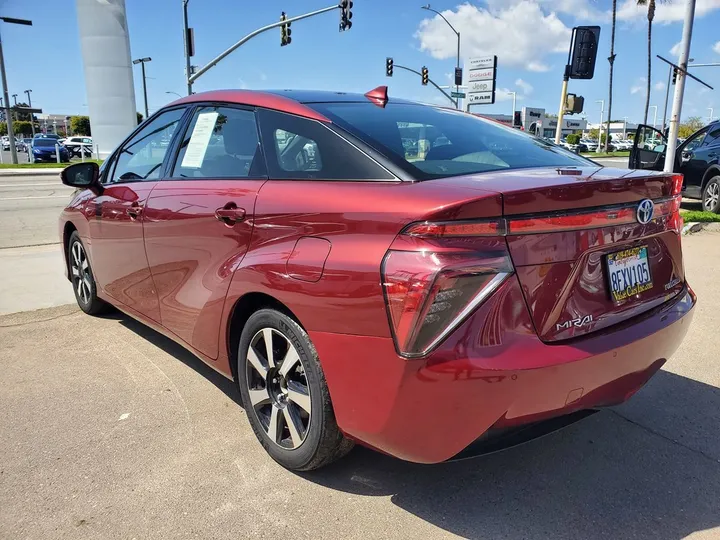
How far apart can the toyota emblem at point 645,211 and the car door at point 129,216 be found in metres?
2.59

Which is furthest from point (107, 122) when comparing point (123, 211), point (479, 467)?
point (479, 467)

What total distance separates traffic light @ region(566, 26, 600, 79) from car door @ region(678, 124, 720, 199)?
101 inches

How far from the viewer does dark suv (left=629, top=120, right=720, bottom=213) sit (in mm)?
10141

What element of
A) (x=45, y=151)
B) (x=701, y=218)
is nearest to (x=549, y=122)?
(x=45, y=151)

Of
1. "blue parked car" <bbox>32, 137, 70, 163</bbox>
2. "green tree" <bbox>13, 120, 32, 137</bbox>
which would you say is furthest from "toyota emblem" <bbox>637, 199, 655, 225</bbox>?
"green tree" <bbox>13, 120, 32, 137</bbox>

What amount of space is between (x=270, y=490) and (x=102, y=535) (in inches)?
26.1

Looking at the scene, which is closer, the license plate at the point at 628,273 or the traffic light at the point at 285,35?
the license plate at the point at 628,273

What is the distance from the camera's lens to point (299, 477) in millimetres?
2553

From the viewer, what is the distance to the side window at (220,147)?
9.23 ft

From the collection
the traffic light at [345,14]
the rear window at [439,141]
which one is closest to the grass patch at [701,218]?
the rear window at [439,141]

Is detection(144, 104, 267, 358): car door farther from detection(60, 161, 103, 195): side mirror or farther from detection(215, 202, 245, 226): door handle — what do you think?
detection(60, 161, 103, 195): side mirror

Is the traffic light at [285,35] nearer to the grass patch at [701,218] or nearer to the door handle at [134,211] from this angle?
the grass patch at [701,218]

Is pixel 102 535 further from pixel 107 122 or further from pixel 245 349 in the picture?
pixel 107 122

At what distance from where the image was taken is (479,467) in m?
2.62
